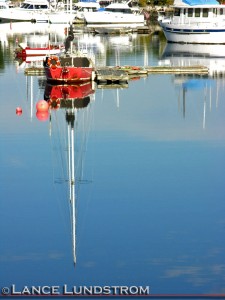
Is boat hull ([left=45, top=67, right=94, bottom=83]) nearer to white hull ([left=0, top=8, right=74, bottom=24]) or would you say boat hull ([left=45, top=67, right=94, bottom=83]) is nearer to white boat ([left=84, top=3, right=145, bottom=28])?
white boat ([left=84, top=3, right=145, bottom=28])

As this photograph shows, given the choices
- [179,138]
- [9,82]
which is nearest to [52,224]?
[179,138]

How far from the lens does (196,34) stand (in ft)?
157

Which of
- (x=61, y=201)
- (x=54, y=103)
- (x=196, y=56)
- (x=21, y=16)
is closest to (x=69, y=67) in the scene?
(x=54, y=103)

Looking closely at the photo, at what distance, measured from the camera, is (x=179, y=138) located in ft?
67.9

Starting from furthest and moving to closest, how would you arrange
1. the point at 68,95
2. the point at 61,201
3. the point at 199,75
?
1. the point at 199,75
2. the point at 68,95
3. the point at 61,201

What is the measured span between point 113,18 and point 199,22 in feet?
70.0

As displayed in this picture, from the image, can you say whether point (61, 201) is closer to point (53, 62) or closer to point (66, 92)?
point (66, 92)

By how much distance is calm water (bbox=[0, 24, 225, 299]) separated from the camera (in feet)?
38.8

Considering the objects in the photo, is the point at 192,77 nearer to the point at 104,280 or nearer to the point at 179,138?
the point at 179,138

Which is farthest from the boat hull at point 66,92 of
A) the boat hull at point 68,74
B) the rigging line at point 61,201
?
the rigging line at point 61,201

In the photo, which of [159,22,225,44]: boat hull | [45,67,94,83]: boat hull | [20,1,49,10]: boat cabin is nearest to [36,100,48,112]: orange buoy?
[45,67,94,83]: boat hull

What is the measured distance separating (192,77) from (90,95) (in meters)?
6.74

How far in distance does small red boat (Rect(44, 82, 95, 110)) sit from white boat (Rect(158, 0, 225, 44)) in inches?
743

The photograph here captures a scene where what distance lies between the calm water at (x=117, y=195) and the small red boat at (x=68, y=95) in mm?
483
